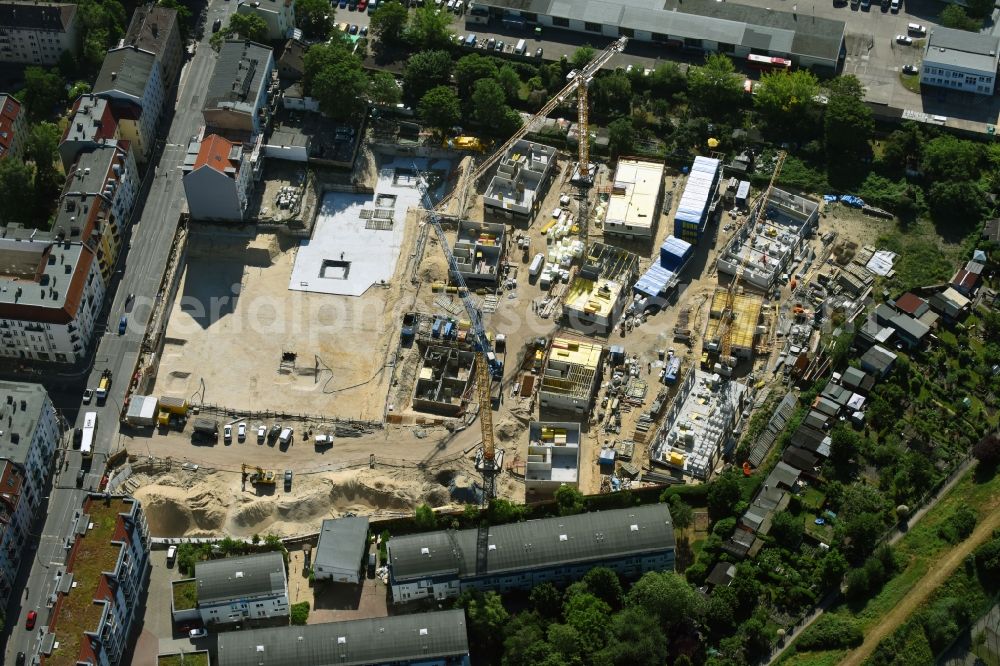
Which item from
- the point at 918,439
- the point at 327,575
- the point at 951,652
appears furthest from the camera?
the point at 918,439

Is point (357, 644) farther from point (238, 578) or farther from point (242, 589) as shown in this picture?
point (238, 578)

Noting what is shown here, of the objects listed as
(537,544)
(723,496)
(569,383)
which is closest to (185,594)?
(537,544)

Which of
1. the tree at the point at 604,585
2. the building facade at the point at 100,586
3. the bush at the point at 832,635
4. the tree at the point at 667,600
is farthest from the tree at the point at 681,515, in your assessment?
the building facade at the point at 100,586

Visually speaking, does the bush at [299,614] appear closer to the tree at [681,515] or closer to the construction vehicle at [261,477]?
the construction vehicle at [261,477]

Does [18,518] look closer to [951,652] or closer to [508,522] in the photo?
[508,522]

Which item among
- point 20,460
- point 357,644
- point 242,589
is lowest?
point 357,644

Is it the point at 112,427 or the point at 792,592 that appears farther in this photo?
the point at 112,427

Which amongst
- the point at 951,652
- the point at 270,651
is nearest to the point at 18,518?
the point at 270,651

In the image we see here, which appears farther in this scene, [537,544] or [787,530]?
[787,530]
